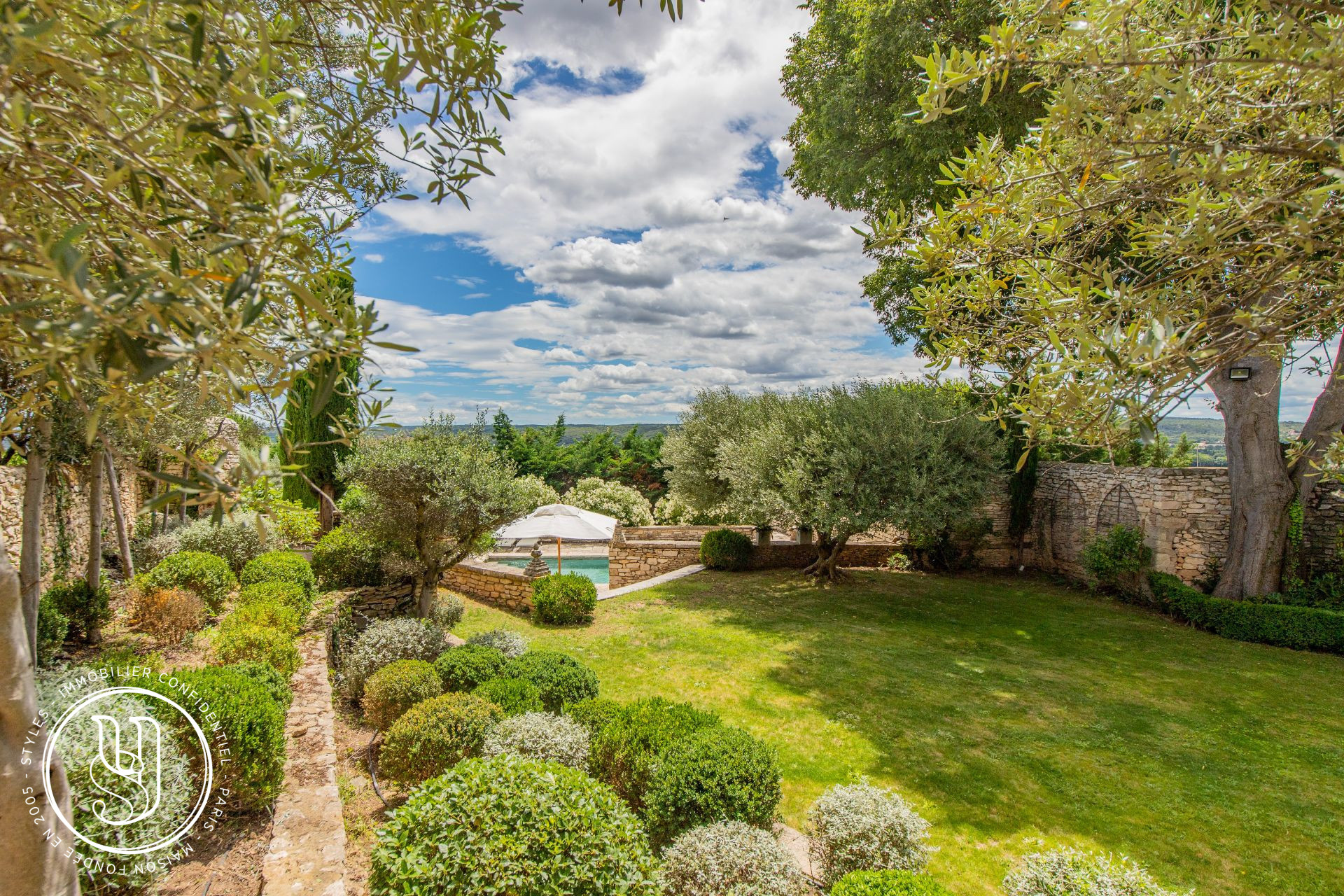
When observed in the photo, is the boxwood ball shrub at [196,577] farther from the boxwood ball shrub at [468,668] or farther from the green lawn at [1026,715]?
the green lawn at [1026,715]

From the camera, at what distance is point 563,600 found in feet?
37.2

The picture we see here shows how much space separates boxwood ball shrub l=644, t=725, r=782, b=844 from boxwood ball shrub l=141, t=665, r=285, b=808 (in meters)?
2.76

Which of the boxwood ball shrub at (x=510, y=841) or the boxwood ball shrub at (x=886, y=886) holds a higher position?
the boxwood ball shrub at (x=510, y=841)

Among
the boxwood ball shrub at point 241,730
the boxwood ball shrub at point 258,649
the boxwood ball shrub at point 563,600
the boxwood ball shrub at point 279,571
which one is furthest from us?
the boxwood ball shrub at point 563,600

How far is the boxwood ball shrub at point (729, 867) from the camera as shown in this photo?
3.32 m

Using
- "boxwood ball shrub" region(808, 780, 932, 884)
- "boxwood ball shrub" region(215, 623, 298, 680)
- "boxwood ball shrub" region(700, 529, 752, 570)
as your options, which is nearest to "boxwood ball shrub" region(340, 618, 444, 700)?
"boxwood ball shrub" region(215, 623, 298, 680)

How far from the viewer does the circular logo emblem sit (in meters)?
3.08

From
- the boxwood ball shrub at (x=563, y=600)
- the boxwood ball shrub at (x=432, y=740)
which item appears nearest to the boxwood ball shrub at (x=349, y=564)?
the boxwood ball shrub at (x=563, y=600)

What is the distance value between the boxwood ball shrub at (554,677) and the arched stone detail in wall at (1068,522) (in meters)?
12.9

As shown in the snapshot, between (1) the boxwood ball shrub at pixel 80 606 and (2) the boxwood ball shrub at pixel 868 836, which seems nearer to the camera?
(2) the boxwood ball shrub at pixel 868 836

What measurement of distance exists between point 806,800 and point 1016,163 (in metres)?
5.38

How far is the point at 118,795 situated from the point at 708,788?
3.50 metres

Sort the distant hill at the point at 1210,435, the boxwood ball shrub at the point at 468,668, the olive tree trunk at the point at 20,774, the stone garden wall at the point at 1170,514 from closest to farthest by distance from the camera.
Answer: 1. the olive tree trunk at the point at 20,774
2. the boxwood ball shrub at the point at 468,668
3. the distant hill at the point at 1210,435
4. the stone garden wall at the point at 1170,514

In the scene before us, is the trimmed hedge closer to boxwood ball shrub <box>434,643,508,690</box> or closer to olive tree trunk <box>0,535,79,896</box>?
boxwood ball shrub <box>434,643,508,690</box>
